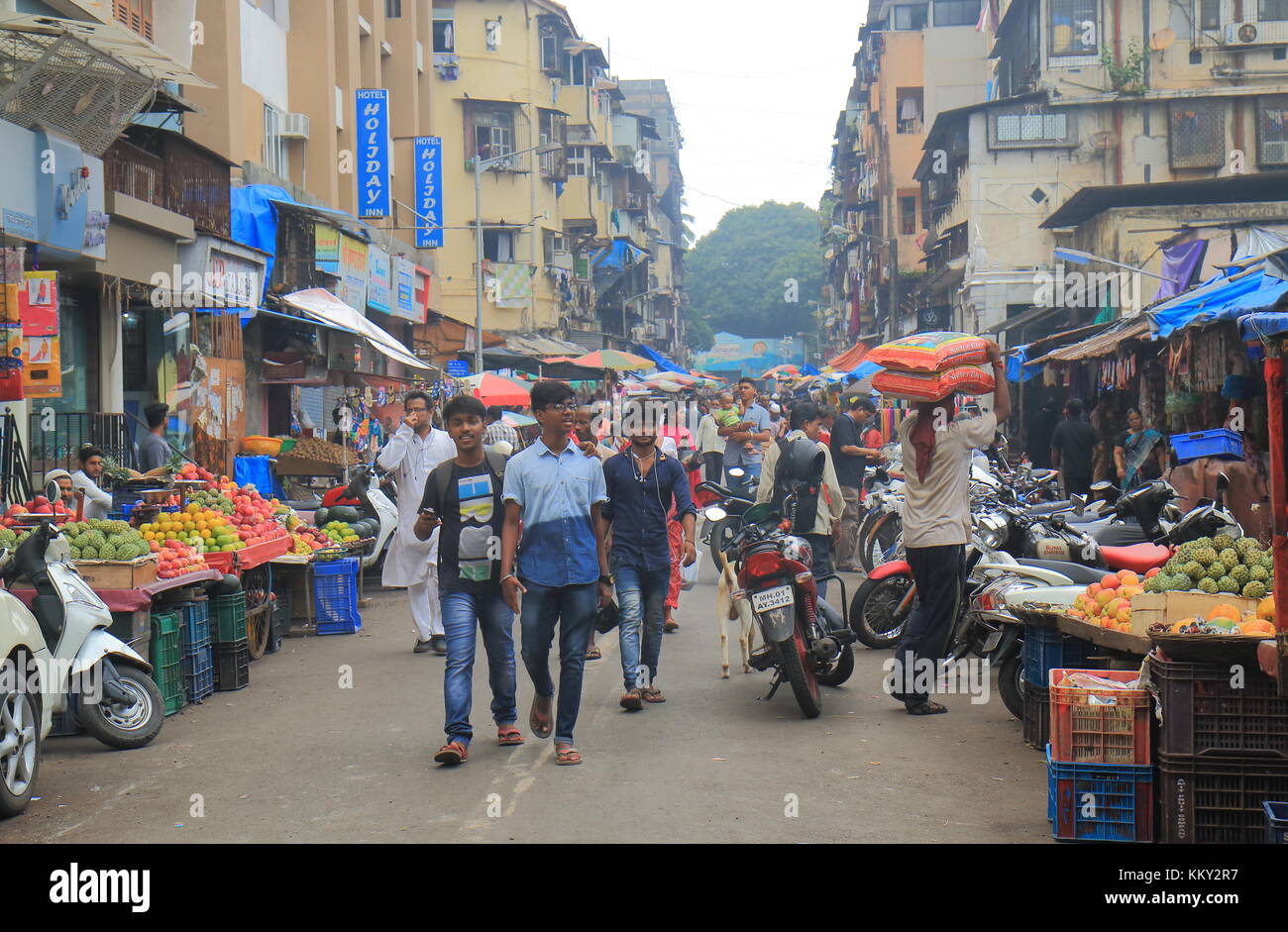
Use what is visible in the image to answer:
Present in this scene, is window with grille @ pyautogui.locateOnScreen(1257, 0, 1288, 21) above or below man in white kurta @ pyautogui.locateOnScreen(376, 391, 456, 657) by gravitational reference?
above

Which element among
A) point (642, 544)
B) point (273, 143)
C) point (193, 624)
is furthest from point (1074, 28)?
point (193, 624)

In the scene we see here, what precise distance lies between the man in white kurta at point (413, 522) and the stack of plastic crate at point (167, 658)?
232 cm

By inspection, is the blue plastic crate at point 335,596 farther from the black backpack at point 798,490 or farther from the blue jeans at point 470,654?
the blue jeans at point 470,654

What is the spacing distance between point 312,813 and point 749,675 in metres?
4.57

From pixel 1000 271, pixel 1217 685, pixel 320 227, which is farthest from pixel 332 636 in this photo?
pixel 1000 271

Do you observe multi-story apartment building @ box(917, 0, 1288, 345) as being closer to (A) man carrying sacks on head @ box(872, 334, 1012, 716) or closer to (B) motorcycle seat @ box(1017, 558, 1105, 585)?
(B) motorcycle seat @ box(1017, 558, 1105, 585)

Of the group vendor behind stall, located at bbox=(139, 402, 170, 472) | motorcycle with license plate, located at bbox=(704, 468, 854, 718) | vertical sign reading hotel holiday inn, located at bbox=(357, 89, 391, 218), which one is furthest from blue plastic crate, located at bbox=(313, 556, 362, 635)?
vertical sign reading hotel holiday inn, located at bbox=(357, 89, 391, 218)

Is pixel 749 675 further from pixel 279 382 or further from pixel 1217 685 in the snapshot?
pixel 279 382

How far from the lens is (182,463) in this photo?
11945 millimetres

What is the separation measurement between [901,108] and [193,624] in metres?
49.8

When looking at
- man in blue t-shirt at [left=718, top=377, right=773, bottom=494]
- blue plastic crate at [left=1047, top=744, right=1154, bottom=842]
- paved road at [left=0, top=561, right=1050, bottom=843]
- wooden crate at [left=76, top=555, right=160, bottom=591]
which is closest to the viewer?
blue plastic crate at [left=1047, top=744, right=1154, bottom=842]

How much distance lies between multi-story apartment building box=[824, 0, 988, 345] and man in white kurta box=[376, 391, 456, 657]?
35730 millimetres

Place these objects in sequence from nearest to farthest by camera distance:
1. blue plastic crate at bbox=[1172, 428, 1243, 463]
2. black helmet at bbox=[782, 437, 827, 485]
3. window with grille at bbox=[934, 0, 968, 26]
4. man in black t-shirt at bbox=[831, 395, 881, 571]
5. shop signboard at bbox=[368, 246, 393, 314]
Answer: black helmet at bbox=[782, 437, 827, 485], blue plastic crate at bbox=[1172, 428, 1243, 463], man in black t-shirt at bbox=[831, 395, 881, 571], shop signboard at bbox=[368, 246, 393, 314], window with grille at bbox=[934, 0, 968, 26]

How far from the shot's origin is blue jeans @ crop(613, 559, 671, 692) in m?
9.00
